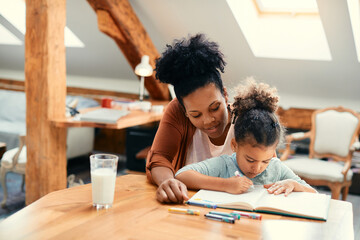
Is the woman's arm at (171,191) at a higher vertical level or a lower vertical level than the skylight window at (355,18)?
lower

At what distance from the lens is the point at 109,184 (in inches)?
50.4

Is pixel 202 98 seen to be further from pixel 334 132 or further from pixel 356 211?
pixel 356 211

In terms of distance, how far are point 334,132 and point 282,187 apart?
104 inches

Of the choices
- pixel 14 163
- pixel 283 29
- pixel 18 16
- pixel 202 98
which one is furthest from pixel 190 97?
pixel 18 16

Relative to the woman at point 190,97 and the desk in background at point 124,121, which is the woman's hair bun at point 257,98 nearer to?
the woman at point 190,97

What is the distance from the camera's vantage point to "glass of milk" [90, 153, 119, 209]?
4.17 ft

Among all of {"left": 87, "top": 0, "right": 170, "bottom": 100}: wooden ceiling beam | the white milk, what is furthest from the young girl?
{"left": 87, "top": 0, "right": 170, "bottom": 100}: wooden ceiling beam

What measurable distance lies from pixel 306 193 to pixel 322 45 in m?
2.81

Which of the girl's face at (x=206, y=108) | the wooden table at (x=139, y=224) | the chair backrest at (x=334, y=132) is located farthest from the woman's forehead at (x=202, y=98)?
the chair backrest at (x=334, y=132)

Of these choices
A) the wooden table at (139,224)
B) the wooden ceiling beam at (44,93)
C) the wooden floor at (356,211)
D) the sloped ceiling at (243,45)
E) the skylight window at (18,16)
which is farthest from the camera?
the skylight window at (18,16)

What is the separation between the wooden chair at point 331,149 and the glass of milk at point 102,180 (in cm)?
258

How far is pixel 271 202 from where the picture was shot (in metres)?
1.35

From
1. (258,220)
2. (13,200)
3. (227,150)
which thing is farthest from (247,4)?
(258,220)

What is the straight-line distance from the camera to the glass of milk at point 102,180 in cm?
127
